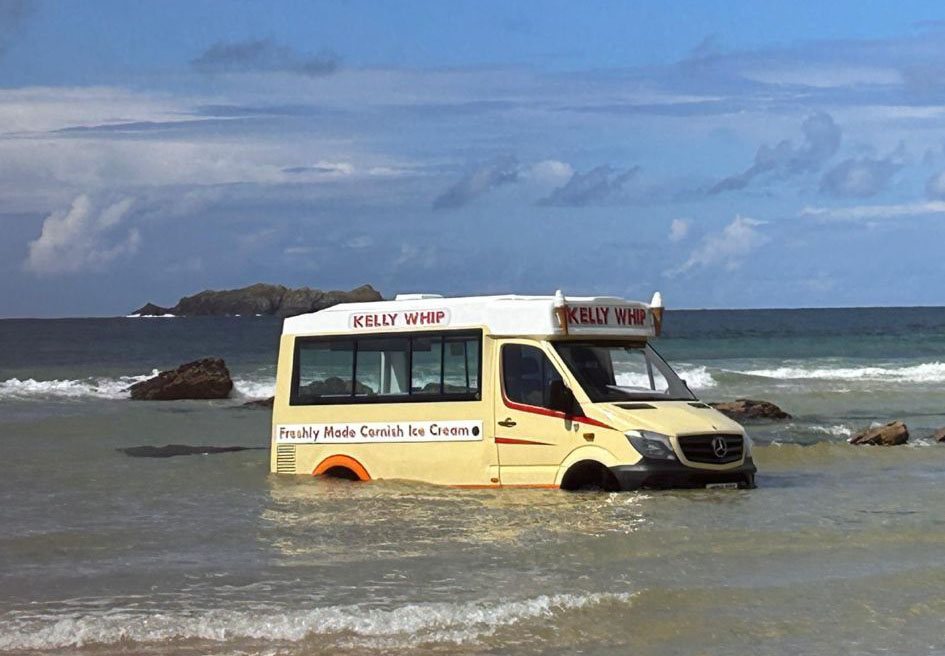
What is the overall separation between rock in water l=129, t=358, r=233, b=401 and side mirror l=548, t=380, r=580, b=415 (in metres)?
25.0

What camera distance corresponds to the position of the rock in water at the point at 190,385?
38625 mm

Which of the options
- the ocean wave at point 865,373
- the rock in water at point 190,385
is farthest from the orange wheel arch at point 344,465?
the ocean wave at point 865,373

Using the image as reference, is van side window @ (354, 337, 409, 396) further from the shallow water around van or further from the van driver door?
the van driver door

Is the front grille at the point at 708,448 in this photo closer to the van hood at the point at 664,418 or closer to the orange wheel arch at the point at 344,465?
the van hood at the point at 664,418

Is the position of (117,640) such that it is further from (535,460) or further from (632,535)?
(535,460)

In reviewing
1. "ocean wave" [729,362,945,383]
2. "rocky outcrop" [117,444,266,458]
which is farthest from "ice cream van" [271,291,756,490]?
"ocean wave" [729,362,945,383]

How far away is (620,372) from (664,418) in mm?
775

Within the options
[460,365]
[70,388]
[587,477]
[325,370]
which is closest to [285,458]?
[325,370]

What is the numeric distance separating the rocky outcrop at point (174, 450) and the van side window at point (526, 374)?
362 inches

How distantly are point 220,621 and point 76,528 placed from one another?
17.1 feet

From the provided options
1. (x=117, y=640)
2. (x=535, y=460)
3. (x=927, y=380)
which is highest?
(x=927, y=380)

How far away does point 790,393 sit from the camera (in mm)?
42531

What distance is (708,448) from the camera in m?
15.0

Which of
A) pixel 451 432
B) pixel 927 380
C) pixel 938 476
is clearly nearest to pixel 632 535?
pixel 451 432
